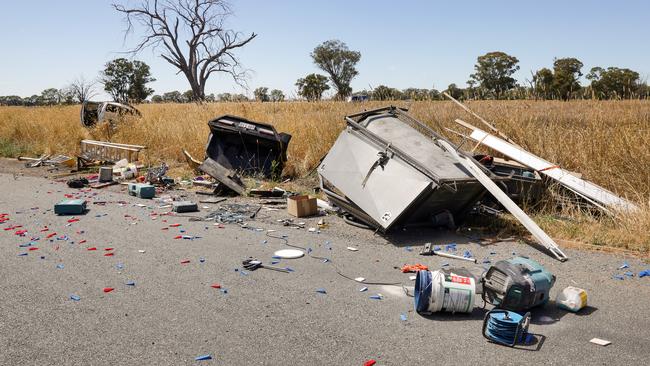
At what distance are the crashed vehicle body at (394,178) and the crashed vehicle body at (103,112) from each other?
33.2 feet

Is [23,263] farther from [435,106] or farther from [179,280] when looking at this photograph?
[435,106]

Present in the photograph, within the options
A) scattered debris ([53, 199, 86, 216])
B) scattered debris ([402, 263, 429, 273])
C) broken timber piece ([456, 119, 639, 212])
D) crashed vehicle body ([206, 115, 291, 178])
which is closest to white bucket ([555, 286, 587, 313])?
scattered debris ([402, 263, 429, 273])

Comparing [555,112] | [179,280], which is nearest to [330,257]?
[179,280]

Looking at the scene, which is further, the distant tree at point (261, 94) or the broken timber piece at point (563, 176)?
the distant tree at point (261, 94)

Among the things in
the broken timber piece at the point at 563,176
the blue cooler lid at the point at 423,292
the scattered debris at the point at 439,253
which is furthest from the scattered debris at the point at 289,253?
the broken timber piece at the point at 563,176

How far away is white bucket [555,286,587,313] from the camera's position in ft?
12.9

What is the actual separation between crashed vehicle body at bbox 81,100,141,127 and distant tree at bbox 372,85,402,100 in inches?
299

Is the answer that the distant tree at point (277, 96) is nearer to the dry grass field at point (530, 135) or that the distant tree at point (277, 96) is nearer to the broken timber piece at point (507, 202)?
the dry grass field at point (530, 135)

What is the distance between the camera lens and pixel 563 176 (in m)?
7.26

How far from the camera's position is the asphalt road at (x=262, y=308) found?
332 cm

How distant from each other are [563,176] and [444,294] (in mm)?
4286

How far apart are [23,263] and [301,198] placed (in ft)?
11.5

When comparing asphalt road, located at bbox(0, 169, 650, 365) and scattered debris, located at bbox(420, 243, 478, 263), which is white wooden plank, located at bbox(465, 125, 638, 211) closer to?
asphalt road, located at bbox(0, 169, 650, 365)

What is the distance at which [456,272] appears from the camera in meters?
4.27
